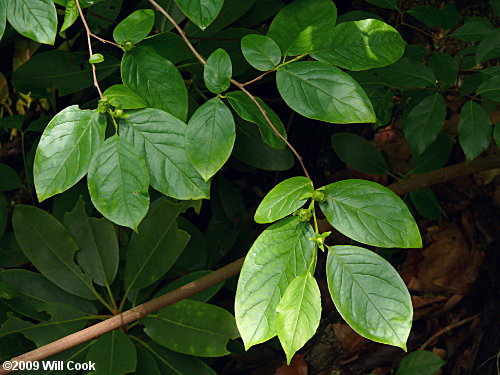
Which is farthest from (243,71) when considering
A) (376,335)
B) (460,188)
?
(460,188)

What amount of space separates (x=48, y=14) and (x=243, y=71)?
0.55 metres

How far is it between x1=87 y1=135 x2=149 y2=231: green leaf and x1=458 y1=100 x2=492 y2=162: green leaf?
29.2 inches

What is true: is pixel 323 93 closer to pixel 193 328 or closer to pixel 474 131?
pixel 474 131

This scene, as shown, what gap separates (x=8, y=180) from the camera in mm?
1594

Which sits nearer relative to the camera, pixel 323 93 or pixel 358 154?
A: pixel 323 93

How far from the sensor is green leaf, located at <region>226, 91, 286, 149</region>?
835mm

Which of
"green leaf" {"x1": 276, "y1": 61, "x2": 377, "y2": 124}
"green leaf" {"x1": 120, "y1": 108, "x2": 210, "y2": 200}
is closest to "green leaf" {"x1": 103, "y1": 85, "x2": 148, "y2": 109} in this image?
"green leaf" {"x1": 120, "y1": 108, "x2": 210, "y2": 200}

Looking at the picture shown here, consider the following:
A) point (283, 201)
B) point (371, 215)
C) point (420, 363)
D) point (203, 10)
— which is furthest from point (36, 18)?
point (420, 363)

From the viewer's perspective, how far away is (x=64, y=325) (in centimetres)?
139

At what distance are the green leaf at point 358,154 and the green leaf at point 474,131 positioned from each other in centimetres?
42

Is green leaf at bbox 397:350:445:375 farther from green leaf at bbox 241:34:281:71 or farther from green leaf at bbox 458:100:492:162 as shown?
green leaf at bbox 241:34:281:71

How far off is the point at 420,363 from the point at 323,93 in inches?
44.4

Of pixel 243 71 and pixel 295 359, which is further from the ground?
pixel 243 71

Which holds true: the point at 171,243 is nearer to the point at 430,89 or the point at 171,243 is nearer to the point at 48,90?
the point at 48,90
